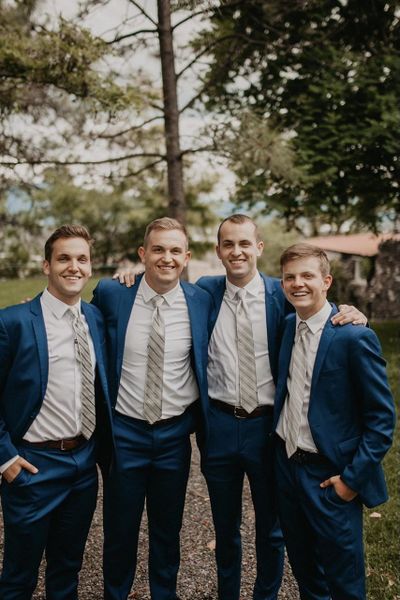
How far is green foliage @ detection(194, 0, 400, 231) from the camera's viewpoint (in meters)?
10.0

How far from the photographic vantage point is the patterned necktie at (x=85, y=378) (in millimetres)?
3000

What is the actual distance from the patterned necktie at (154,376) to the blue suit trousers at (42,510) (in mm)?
419

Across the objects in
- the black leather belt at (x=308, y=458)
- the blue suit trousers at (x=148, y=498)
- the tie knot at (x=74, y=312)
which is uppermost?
the tie knot at (x=74, y=312)

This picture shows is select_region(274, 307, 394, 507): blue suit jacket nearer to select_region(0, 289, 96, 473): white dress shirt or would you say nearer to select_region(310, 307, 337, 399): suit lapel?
select_region(310, 307, 337, 399): suit lapel

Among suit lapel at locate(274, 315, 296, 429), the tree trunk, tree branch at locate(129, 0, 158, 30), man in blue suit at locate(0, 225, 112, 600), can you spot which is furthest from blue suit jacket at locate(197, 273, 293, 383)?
tree branch at locate(129, 0, 158, 30)

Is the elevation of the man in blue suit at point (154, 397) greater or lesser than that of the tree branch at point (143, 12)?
lesser

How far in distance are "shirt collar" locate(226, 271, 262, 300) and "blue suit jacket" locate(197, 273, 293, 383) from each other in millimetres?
62

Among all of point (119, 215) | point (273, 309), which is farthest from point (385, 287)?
point (119, 215)

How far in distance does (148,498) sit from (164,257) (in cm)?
159

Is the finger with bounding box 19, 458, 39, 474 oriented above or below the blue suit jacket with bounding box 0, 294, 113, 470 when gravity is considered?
below

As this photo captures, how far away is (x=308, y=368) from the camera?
2.92 m

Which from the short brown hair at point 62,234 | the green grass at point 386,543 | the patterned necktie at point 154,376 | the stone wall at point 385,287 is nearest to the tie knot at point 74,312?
the short brown hair at point 62,234

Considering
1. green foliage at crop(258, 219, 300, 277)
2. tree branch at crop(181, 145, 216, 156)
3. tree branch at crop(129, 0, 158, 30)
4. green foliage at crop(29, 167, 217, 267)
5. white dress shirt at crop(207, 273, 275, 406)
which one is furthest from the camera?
green foliage at crop(29, 167, 217, 267)

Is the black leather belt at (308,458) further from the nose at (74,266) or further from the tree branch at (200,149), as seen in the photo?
the tree branch at (200,149)
